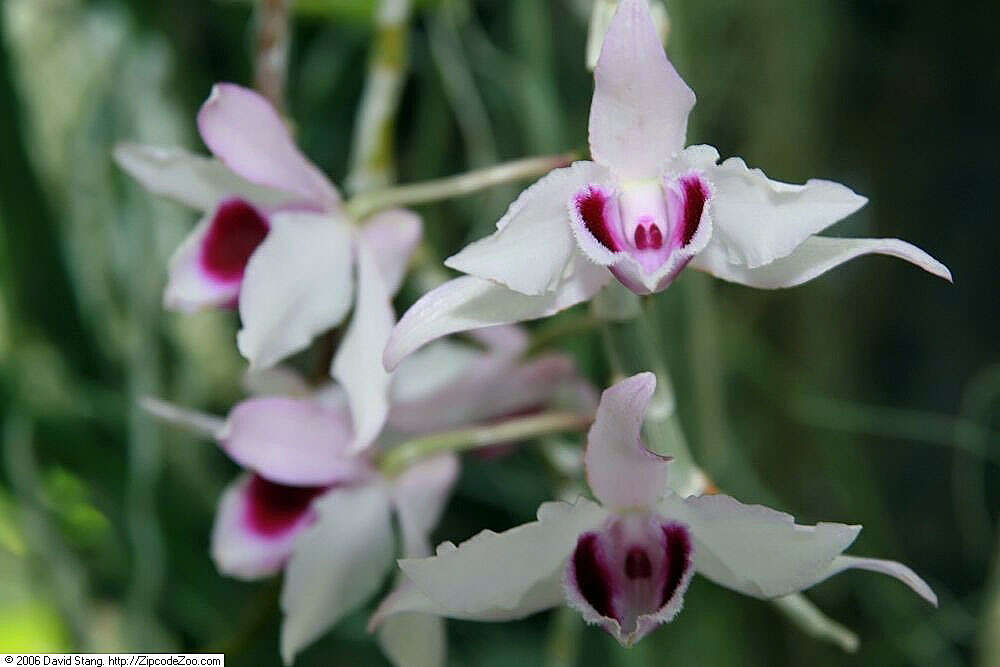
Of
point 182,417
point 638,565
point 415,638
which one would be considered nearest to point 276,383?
point 182,417

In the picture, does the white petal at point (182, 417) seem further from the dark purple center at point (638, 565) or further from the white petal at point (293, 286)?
the dark purple center at point (638, 565)

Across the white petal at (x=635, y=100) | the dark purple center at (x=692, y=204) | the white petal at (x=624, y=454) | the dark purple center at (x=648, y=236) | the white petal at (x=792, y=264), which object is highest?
the white petal at (x=635, y=100)

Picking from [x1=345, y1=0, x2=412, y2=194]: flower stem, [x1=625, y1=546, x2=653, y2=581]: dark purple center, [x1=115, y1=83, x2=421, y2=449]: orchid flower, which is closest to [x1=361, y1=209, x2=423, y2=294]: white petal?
[x1=115, y1=83, x2=421, y2=449]: orchid flower

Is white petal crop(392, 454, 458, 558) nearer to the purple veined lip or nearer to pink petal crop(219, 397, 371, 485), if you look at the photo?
pink petal crop(219, 397, 371, 485)

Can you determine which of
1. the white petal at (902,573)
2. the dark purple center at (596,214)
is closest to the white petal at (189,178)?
the dark purple center at (596,214)

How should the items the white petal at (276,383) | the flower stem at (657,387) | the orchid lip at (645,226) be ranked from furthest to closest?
the white petal at (276,383) → the flower stem at (657,387) → the orchid lip at (645,226)

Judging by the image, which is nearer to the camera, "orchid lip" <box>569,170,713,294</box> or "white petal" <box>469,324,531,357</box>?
"orchid lip" <box>569,170,713,294</box>

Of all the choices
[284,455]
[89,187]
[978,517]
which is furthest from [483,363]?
[978,517]

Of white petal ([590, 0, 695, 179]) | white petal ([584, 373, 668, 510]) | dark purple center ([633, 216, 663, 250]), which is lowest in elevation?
white petal ([584, 373, 668, 510])
